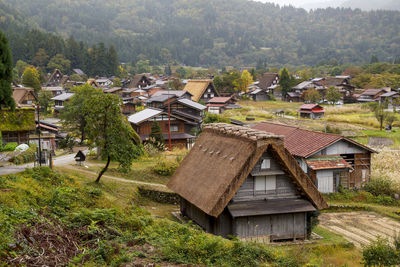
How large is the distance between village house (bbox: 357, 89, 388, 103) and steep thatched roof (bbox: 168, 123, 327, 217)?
61866 millimetres

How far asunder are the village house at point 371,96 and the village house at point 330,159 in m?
52.1

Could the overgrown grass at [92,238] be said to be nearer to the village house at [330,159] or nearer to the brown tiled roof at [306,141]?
the village house at [330,159]

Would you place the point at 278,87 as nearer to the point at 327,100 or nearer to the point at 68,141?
the point at 327,100

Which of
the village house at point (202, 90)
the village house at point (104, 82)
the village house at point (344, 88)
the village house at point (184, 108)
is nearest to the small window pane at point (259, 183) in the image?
the village house at point (184, 108)

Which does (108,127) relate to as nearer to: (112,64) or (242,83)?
(242,83)

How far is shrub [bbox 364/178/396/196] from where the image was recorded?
24375mm

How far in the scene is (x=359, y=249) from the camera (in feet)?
54.4

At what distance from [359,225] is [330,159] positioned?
477cm

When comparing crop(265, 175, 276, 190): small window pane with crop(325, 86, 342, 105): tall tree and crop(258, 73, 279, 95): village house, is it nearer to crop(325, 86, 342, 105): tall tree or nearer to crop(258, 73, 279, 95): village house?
crop(325, 86, 342, 105): tall tree

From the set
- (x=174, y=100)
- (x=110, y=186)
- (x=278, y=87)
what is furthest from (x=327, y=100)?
(x=110, y=186)

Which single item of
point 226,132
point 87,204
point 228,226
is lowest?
point 228,226

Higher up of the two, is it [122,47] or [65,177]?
[122,47]

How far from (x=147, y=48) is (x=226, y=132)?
16085cm

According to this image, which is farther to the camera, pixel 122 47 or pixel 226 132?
pixel 122 47
